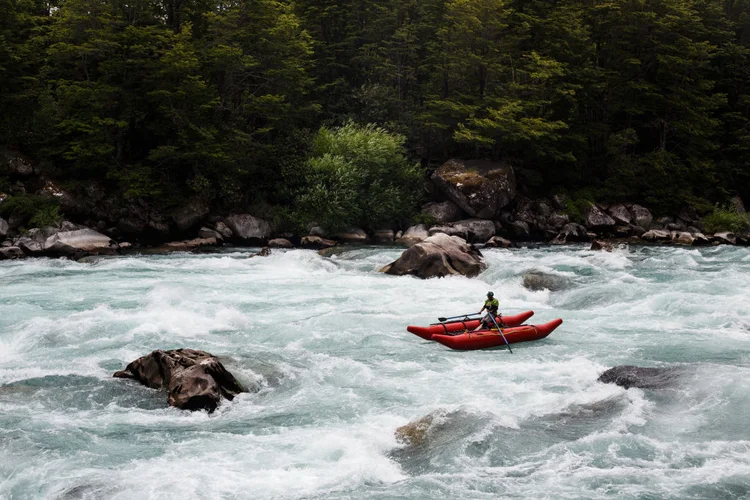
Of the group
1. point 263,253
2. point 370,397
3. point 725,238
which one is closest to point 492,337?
point 370,397

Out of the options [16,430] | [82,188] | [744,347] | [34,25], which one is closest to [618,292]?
[744,347]

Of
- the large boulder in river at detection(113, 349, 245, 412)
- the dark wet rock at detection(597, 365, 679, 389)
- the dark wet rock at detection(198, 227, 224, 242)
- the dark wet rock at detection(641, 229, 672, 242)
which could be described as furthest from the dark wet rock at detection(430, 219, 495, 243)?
the large boulder in river at detection(113, 349, 245, 412)

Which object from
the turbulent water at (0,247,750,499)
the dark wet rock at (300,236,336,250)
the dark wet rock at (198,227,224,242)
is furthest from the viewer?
the dark wet rock at (198,227,224,242)

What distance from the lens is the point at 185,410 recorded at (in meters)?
9.87

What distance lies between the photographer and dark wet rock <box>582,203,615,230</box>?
31.5 m

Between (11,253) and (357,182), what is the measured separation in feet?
42.6

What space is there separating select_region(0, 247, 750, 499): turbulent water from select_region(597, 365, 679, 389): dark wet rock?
0.72ft

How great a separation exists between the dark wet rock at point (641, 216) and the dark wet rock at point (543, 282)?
46.2 feet

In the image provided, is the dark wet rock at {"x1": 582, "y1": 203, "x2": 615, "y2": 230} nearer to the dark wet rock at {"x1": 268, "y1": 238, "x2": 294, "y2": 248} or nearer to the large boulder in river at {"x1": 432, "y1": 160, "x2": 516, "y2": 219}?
the large boulder in river at {"x1": 432, "y1": 160, "x2": 516, "y2": 219}

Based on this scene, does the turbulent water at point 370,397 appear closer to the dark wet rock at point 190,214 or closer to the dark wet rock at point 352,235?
the dark wet rock at point 190,214

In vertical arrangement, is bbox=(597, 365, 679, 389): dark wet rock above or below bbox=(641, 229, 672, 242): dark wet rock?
above

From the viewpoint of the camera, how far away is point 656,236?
2925 centimetres

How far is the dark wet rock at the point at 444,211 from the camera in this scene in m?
30.3

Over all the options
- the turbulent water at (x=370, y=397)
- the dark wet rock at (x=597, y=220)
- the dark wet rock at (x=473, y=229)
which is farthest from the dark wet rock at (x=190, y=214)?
the dark wet rock at (x=597, y=220)
